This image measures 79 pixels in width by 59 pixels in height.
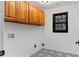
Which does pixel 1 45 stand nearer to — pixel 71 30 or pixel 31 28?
pixel 31 28

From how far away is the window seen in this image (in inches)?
167

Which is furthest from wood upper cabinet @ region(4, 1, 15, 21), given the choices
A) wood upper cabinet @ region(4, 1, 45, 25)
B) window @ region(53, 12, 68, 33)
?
window @ region(53, 12, 68, 33)

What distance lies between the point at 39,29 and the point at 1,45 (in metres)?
3.12

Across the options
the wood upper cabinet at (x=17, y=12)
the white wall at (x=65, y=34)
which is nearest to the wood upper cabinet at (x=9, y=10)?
the wood upper cabinet at (x=17, y=12)

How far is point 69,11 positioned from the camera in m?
4.09

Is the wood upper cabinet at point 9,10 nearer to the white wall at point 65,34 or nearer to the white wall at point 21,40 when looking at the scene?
the white wall at point 21,40

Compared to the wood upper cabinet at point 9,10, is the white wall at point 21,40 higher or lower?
lower

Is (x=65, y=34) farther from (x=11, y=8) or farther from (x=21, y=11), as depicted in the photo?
(x=11, y=8)

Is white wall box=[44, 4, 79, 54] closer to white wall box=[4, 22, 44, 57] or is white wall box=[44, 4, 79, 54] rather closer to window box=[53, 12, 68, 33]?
window box=[53, 12, 68, 33]

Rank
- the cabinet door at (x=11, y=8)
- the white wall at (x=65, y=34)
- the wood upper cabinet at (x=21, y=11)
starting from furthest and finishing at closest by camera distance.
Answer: the white wall at (x=65, y=34)
the wood upper cabinet at (x=21, y=11)
the cabinet door at (x=11, y=8)

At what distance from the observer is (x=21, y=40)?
3033mm

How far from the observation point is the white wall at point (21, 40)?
2.44 meters

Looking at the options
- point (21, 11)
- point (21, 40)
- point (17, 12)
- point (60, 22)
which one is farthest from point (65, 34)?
point (17, 12)

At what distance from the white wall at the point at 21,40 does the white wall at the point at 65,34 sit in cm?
68
